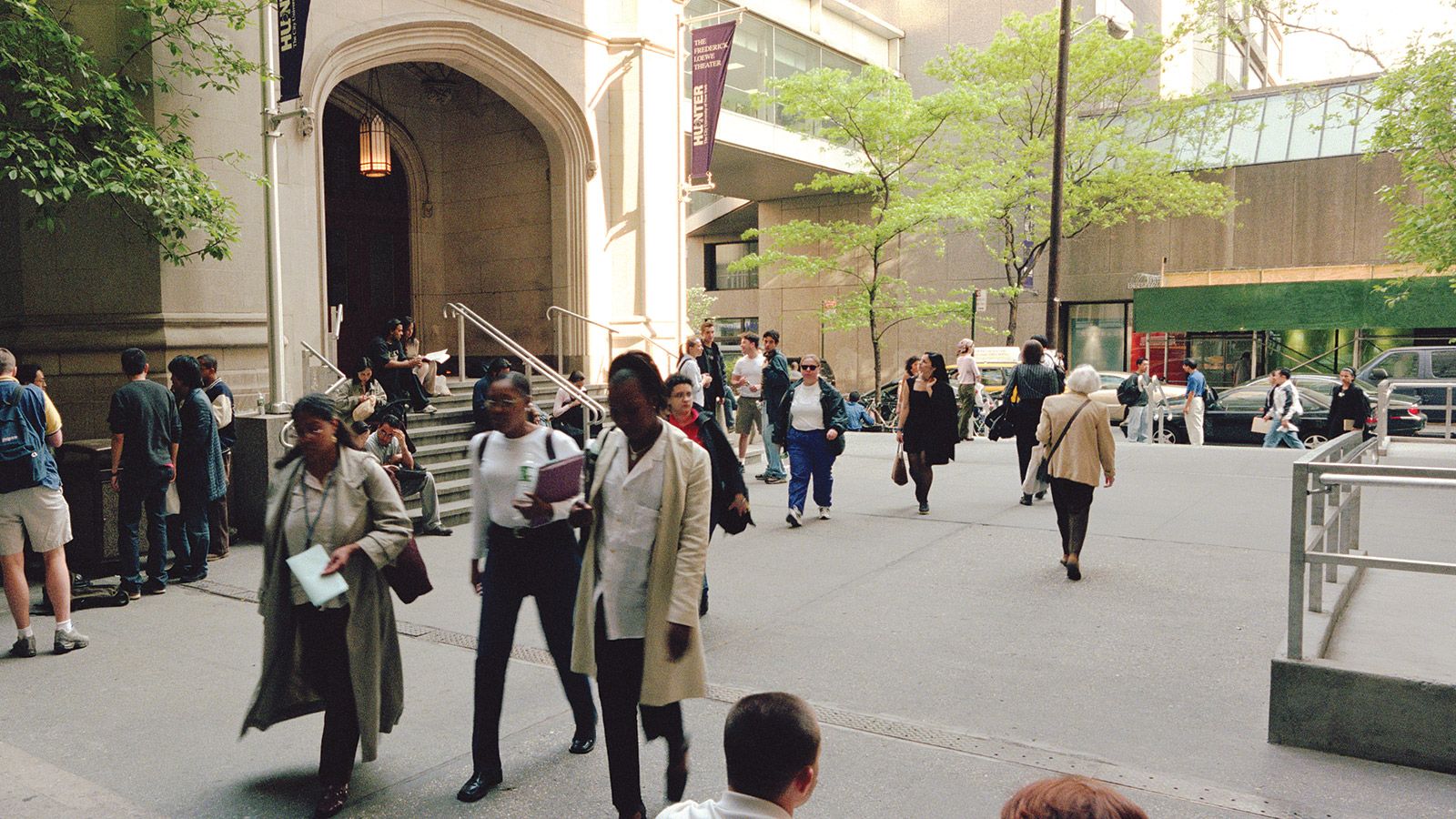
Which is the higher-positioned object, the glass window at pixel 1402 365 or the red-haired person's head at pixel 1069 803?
the glass window at pixel 1402 365

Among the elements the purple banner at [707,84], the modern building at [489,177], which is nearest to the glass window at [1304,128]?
the modern building at [489,177]

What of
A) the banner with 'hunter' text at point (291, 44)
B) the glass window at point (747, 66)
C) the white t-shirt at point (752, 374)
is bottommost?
the white t-shirt at point (752, 374)

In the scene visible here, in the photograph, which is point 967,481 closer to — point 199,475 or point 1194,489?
point 1194,489

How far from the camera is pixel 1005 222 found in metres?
28.9

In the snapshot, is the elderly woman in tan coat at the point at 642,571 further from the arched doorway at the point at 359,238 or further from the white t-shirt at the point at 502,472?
the arched doorway at the point at 359,238

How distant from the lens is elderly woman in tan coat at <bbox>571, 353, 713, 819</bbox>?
3588 millimetres

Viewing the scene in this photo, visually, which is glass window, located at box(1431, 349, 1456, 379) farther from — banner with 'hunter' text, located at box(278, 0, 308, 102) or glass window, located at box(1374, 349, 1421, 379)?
banner with 'hunter' text, located at box(278, 0, 308, 102)

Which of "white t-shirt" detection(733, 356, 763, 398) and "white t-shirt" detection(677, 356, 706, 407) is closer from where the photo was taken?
"white t-shirt" detection(677, 356, 706, 407)

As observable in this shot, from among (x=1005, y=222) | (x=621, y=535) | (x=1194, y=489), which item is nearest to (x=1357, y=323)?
(x=1005, y=222)

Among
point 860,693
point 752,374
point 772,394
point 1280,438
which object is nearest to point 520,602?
point 860,693

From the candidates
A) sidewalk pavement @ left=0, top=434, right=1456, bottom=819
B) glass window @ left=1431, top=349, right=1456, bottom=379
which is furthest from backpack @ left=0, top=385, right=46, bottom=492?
glass window @ left=1431, top=349, right=1456, bottom=379

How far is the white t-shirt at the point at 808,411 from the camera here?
31.8ft

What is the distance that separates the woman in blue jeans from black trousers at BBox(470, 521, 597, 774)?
5.42 meters

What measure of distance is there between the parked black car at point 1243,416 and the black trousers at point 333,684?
1727 centimetres
